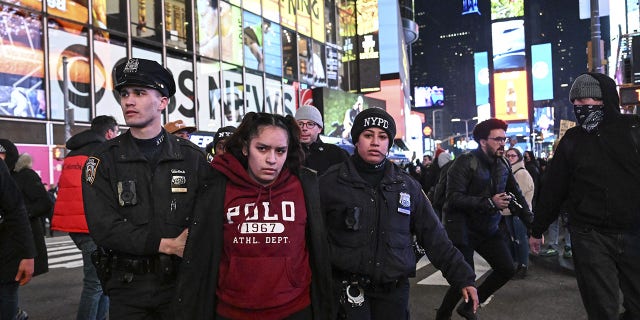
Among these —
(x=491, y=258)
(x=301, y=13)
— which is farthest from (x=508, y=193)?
(x=301, y=13)

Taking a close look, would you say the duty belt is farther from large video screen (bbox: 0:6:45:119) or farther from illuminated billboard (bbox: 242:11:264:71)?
illuminated billboard (bbox: 242:11:264:71)

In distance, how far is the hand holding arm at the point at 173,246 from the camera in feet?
9.96

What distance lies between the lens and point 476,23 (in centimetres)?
18712

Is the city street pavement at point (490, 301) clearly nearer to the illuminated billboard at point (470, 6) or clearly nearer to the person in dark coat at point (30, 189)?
the person in dark coat at point (30, 189)

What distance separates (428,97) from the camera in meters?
102

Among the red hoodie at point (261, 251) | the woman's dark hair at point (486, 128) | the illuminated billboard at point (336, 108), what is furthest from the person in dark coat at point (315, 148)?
the illuminated billboard at point (336, 108)

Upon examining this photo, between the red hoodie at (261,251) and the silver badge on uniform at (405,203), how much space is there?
844mm

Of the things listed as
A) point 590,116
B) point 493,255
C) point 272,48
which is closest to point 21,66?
point 272,48

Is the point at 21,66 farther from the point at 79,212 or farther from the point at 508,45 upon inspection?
the point at 508,45

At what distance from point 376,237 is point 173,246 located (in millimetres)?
1319

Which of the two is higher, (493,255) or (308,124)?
(308,124)

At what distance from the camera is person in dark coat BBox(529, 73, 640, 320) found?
410cm

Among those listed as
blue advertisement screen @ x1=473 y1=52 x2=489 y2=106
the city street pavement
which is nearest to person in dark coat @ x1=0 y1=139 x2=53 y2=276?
the city street pavement

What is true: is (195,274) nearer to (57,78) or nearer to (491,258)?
(491,258)
